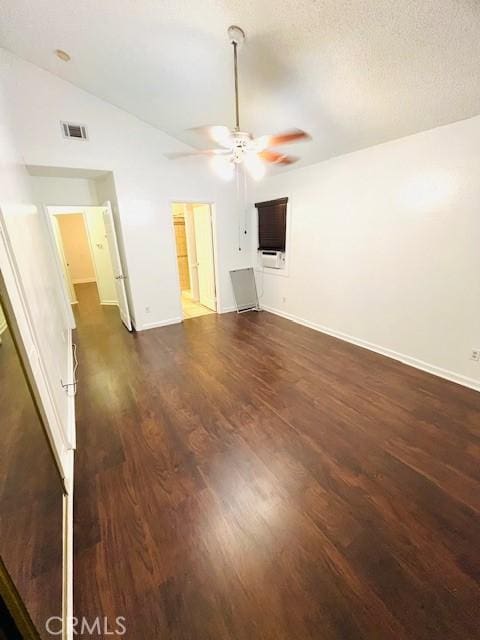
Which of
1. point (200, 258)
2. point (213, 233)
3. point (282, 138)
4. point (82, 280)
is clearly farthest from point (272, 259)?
point (82, 280)

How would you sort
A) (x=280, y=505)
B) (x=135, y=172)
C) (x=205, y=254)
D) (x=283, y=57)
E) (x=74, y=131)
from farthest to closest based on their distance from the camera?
(x=205, y=254)
(x=135, y=172)
(x=74, y=131)
(x=283, y=57)
(x=280, y=505)

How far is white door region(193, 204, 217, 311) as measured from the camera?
16.1ft

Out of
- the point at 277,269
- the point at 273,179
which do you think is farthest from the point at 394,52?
the point at 277,269

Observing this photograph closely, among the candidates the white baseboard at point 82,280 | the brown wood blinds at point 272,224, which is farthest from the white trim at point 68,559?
the white baseboard at point 82,280

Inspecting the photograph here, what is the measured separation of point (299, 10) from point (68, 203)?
4.17 metres

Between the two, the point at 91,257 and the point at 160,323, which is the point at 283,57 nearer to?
the point at 160,323

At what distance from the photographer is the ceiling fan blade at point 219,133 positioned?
1.85 m

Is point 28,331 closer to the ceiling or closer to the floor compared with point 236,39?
closer to the floor

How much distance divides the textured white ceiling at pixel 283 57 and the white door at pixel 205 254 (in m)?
1.81

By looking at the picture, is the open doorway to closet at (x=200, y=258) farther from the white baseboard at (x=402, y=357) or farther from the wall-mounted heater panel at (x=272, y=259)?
the white baseboard at (x=402, y=357)

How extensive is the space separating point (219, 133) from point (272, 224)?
2.89 m

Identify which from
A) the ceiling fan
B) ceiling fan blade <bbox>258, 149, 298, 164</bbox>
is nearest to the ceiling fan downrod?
the ceiling fan

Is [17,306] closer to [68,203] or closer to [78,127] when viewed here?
[78,127]

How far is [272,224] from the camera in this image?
15.3ft
